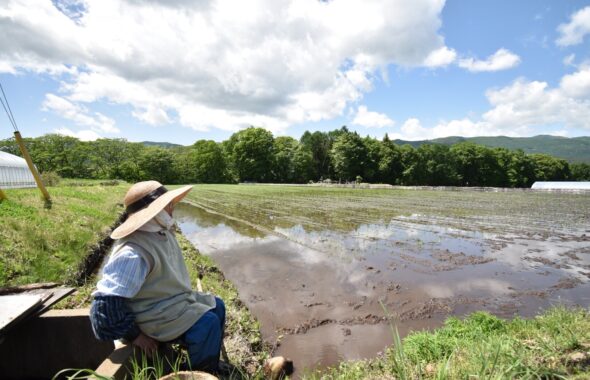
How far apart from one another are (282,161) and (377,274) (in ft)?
219

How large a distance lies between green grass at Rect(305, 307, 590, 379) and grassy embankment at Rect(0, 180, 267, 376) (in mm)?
1041

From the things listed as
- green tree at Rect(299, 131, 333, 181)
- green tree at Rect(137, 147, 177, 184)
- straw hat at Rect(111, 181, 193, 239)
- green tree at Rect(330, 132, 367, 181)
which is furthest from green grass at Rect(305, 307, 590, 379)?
green tree at Rect(299, 131, 333, 181)

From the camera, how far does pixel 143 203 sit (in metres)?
2.72

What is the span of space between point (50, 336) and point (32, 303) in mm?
617

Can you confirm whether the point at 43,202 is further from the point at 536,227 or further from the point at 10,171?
the point at 536,227

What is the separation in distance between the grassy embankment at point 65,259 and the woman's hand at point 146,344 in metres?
1.37

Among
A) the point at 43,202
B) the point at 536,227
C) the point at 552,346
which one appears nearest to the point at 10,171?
the point at 43,202

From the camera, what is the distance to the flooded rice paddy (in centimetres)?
555

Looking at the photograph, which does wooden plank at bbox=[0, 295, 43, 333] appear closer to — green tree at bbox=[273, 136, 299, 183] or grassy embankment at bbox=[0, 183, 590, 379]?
grassy embankment at bbox=[0, 183, 590, 379]

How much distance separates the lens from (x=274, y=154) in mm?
75375

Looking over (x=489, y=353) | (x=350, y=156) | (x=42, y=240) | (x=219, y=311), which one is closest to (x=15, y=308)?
(x=219, y=311)

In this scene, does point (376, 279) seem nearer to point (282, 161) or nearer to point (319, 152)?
point (282, 161)

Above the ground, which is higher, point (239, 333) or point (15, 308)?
point (15, 308)

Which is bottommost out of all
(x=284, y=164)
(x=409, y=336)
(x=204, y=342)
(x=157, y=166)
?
(x=409, y=336)
